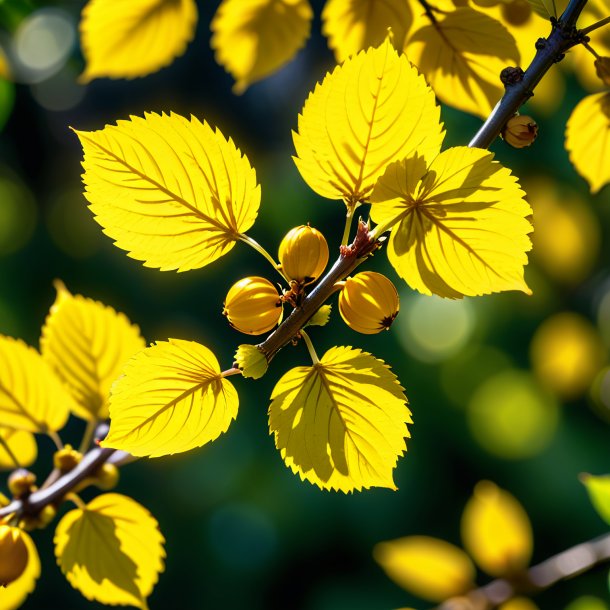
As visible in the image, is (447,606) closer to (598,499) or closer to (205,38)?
(598,499)

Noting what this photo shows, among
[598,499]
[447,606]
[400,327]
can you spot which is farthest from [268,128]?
[598,499]

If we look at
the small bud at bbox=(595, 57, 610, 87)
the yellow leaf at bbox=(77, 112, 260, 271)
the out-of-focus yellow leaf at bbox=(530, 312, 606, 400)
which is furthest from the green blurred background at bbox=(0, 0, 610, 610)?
the yellow leaf at bbox=(77, 112, 260, 271)

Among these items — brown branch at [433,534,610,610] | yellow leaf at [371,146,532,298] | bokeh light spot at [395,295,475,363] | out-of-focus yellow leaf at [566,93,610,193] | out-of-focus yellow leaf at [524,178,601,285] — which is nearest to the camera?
yellow leaf at [371,146,532,298]

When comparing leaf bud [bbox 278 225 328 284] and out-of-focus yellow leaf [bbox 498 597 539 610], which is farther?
out-of-focus yellow leaf [bbox 498 597 539 610]

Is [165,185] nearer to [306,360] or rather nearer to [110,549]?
[110,549]

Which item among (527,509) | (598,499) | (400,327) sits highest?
(598,499)

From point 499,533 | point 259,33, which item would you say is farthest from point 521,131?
point 499,533

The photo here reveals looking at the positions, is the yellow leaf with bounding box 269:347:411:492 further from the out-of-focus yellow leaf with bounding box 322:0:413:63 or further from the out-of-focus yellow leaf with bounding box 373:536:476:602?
the out-of-focus yellow leaf with bounding box 373:536:476:602
